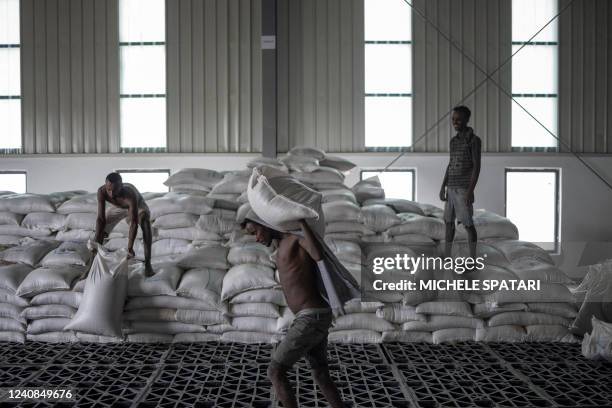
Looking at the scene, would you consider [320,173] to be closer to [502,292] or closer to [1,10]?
[502,292]

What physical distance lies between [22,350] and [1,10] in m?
6.25

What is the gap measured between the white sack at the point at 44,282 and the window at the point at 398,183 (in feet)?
15.3

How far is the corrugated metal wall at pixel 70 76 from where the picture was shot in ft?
25.5

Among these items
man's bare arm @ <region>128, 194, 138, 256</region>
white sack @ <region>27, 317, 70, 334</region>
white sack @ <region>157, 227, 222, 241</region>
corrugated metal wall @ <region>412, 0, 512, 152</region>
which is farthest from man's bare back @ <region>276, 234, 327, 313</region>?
corrugated metal wall @ <region>412, 0, 512, 152</region>

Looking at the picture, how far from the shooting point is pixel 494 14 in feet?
25.4

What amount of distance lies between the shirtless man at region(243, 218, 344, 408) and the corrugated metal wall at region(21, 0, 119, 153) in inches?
244

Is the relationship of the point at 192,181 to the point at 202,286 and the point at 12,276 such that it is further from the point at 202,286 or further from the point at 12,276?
the point at 12,276

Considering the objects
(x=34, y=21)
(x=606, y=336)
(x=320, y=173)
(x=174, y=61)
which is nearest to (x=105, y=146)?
(x=174, y=61)

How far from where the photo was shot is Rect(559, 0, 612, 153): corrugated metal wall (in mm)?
7820

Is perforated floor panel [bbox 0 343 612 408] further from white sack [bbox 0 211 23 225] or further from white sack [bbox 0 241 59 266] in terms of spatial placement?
white sack [bbox 0 211 23 225]

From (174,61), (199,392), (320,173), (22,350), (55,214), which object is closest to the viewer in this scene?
(199,392)

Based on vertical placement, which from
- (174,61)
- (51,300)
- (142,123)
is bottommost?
(51,300)

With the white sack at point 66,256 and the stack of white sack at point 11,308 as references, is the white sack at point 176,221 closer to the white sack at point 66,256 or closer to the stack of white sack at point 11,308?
the white sack at point 66,256

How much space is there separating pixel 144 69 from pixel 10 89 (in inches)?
80.8
